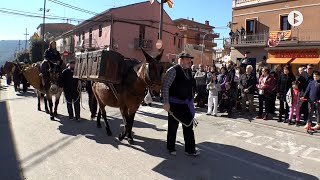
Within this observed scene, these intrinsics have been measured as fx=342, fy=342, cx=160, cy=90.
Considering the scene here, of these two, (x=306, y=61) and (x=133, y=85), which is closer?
(x=133, y=85)

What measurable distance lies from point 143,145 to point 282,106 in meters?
5.58

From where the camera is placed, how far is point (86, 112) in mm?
12023

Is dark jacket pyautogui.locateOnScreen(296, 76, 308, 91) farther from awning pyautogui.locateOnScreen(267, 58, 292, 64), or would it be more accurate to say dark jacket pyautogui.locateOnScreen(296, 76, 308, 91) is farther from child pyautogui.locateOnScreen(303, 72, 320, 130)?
awning pyautogui.locateOnScreen(267, 58, 292, 64)

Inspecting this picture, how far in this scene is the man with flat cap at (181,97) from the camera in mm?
6469

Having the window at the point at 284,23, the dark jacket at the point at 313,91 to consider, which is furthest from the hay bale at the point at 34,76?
the window at the point at 284,23

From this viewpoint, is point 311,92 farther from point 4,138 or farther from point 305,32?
point 305,32

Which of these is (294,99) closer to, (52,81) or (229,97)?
(229,97)

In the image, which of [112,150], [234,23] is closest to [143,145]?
[112,150]

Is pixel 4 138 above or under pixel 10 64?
under

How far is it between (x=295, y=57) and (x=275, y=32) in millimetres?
3002

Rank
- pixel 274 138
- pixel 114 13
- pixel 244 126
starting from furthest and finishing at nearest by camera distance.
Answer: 1. pixel 114 13
2. pixel 244 126
3. pixel 274 138

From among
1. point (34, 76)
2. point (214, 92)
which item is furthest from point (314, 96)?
point (34, 76)

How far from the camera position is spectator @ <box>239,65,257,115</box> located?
1181 cm

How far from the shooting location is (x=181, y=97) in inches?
260
